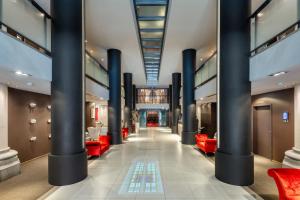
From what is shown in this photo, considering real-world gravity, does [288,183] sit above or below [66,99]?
below

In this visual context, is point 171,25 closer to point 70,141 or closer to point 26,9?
point 26,9

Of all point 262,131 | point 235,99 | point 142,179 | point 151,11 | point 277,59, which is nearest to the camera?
point 277,59

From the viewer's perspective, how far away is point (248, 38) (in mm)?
5359

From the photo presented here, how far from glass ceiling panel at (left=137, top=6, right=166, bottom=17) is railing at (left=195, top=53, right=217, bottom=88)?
279 centimetres

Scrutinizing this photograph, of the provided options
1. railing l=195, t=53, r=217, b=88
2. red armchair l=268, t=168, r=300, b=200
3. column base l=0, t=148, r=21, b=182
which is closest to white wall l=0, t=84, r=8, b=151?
column base l=0, t=148, r=21, b=182

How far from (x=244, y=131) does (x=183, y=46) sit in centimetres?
727

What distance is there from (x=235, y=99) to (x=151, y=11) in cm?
508

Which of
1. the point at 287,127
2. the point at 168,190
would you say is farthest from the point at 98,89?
the point at 287,127

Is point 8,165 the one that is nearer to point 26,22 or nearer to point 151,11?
point 26,22

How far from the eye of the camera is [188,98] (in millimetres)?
11977

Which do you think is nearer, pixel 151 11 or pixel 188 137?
pixel 151 11

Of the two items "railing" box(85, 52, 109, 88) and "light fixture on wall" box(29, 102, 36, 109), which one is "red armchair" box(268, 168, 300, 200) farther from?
"light fixture on wall" box(29, 102, 36, 109)

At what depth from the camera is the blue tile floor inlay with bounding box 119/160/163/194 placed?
193 inches

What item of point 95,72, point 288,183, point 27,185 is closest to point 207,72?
point 95,72
